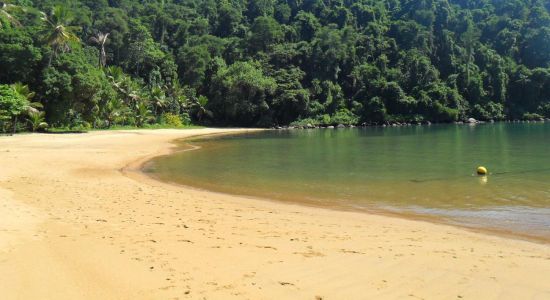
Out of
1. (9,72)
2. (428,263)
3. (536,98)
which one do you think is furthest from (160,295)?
(536,98)

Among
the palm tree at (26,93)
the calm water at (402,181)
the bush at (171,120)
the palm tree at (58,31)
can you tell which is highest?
the palm tree at (58,31)

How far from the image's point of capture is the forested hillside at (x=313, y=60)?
76.8 metres

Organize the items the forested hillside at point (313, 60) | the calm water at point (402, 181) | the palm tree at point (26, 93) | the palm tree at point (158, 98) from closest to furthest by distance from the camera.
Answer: the calm water at point (402, 181), the palm tree at point (26, 93), the palm tree at point (158, 98), the forested hillside at point (313, 60)

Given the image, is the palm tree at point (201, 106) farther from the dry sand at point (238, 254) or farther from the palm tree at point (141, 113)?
the dry sand at point (238, 254)

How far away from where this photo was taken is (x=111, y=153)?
27.6m

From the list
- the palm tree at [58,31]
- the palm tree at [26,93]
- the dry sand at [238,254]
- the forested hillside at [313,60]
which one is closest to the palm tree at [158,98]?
the forested hillside at [313,60]

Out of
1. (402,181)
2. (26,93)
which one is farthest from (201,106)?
(402,181)

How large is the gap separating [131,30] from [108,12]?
800 centimetres

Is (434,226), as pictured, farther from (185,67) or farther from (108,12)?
(108,12)

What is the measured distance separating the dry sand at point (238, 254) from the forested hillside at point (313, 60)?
139ft

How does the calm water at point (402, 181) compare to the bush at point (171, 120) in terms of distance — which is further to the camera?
the bush at point (171, 120)

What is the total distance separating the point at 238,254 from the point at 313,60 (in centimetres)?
8753

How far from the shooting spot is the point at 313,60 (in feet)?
302

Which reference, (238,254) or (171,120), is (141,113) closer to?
(171,120)
